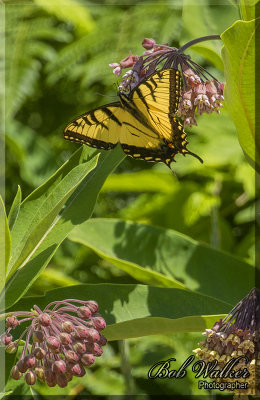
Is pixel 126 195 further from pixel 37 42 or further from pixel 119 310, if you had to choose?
pixel 119 310

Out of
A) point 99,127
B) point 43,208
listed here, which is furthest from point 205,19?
point 43,208

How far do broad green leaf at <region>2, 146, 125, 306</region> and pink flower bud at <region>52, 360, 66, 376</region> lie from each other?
17cm

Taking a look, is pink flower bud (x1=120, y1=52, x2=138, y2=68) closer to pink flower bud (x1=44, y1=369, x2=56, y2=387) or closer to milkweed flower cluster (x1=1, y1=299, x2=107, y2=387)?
milkweed flower cluster (x1=1, y1=299, x2=107, y2=387)

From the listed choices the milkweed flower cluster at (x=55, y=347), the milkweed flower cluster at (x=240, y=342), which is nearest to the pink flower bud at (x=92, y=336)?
the milkweed flower cluster at (x=55, y=347)

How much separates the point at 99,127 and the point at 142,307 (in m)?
Result: 0.44

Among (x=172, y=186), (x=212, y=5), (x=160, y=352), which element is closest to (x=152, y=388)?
(x=160, y=352)

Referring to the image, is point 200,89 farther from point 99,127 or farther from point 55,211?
point 55,211

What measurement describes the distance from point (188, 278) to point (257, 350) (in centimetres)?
54

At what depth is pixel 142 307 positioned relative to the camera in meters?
1.39

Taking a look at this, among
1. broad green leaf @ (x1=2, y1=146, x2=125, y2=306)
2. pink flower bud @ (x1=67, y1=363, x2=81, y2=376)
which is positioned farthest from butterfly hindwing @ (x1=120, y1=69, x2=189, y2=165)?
pink flower bud @ (x1=67, y1=363, x2=81, y2=376)

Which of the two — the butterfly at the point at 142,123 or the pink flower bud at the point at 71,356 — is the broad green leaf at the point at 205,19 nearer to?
the butterfly at the point at 142,123

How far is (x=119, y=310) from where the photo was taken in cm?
137

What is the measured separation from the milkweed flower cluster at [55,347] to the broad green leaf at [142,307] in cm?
15

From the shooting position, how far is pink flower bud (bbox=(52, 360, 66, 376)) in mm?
1095
